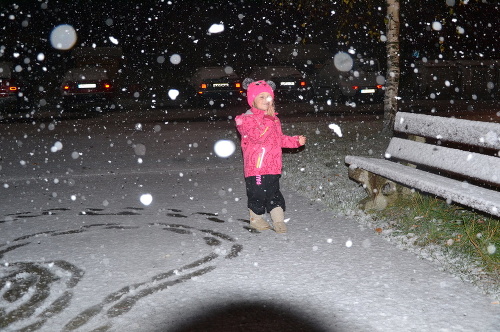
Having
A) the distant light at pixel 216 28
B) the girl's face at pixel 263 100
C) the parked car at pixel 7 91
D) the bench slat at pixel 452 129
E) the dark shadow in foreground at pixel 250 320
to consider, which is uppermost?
the distant light at pixel 216 28

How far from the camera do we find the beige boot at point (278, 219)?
542 centimetres

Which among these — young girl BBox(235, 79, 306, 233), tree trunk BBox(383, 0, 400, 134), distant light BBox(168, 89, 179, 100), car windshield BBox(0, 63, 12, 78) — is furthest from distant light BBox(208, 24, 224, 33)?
young girl BBox(235, 79, 306, 233)

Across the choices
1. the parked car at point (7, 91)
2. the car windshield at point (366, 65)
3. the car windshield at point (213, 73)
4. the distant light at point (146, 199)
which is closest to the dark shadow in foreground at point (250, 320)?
the distant light at point (146, 199)

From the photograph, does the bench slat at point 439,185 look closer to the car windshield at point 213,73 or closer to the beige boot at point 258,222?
the beige boot at point 258,222

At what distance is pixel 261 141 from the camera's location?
537 centimetres

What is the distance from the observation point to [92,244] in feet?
16.8

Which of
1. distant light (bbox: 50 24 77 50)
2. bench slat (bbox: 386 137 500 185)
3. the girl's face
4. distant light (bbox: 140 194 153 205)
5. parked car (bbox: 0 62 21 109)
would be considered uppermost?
distant light (bbox: 50 24 77 50)

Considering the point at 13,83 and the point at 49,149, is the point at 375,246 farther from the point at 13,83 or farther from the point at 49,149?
the point at 13,83

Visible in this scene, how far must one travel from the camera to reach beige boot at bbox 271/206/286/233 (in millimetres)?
5418

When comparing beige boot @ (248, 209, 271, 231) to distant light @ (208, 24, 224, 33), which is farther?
distant light @ (208, 24, 224, 33)

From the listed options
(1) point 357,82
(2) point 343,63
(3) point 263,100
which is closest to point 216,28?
(2) point 343,63

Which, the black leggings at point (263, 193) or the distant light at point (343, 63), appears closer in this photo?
the black leggings at point (263, 193)

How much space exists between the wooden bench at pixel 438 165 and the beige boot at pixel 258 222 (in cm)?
112

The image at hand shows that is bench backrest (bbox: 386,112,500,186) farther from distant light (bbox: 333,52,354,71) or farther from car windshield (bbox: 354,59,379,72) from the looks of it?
→ car windshield (bbox: 354,59,379,72)
